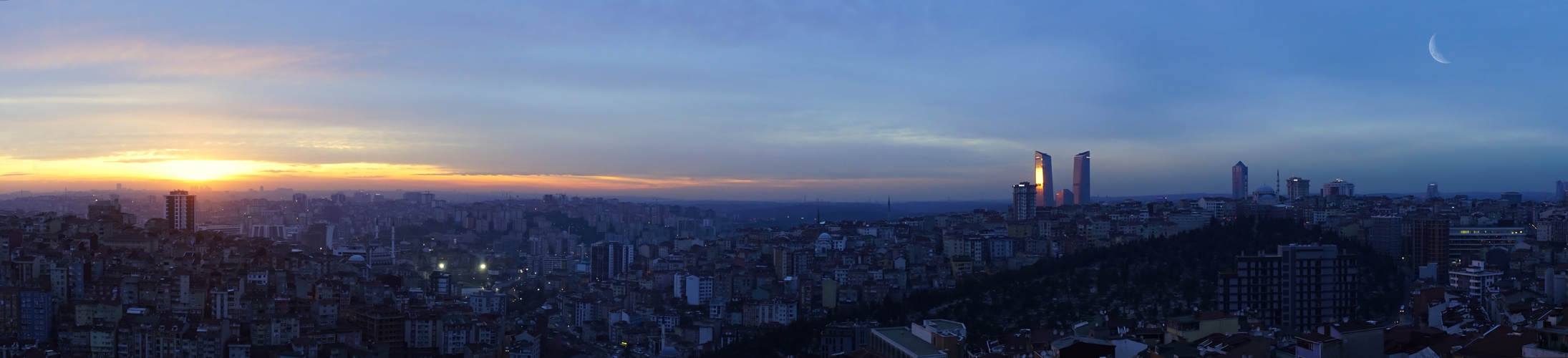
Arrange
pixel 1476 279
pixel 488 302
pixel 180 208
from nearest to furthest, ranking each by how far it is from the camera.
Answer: pixel 1476 279 → pixel 488 302 → pixel 180 208

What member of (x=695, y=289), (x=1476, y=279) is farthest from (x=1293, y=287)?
(x=695, y=289)

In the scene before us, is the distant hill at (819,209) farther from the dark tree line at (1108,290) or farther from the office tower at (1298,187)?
the dark tree line at (1108,290)

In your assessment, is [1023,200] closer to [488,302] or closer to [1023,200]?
[1023,200]

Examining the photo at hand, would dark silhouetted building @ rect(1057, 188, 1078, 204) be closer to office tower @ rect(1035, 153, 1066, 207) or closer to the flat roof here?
office tower @ rect(1035, 153, 1066, 207)

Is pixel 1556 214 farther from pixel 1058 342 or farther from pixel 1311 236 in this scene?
pixel 1058 342

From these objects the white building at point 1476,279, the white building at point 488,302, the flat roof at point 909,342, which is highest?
the white building at point 1476,279

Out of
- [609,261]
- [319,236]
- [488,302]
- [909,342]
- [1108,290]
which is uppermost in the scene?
[909,342]

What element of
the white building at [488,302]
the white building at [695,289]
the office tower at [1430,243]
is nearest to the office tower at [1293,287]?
the office tower at [1430,243]
